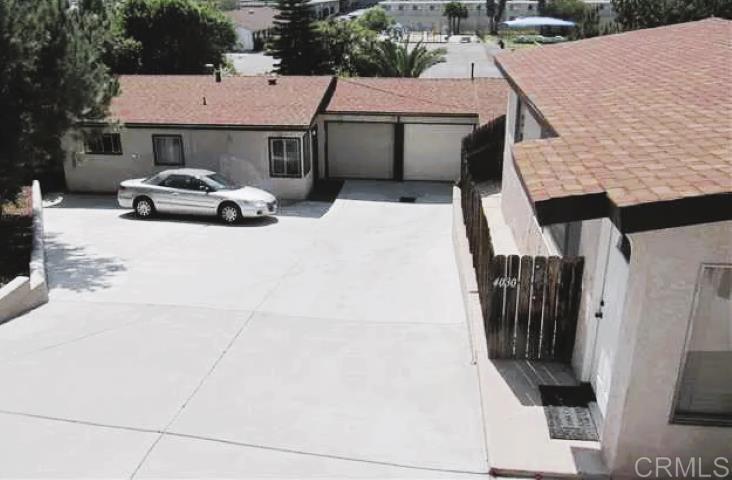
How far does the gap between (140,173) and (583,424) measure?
17.8m

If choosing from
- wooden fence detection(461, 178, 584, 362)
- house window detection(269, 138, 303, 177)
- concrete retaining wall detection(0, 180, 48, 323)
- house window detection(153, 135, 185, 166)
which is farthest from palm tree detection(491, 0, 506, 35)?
wooden fence detection(461, 178, 584, 362)

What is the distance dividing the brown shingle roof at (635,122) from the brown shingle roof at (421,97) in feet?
26.5

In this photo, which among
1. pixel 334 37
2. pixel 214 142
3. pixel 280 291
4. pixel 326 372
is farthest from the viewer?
pixel 334 37

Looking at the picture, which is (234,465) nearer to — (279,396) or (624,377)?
(279,396)

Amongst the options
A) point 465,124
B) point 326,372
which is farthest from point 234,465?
point 465,124

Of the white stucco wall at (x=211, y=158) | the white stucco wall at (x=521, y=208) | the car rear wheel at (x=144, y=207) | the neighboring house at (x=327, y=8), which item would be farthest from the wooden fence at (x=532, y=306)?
the neighboring house at (x=327, y=8)

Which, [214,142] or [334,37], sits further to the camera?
[334,37]

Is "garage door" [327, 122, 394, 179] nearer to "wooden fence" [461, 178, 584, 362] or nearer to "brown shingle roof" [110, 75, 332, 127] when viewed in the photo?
"brown shingle roof" [110, 75, 332, 127]

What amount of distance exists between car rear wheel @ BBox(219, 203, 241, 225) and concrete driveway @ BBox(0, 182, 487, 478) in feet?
8.22

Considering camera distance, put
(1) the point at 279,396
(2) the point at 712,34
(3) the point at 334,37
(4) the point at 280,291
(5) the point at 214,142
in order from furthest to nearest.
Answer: (3) the point at 334,37 → (5) the point at 214,142 → (2) the point at 712,34 → (4) the point at 280,291 → (1) the point at 279,396

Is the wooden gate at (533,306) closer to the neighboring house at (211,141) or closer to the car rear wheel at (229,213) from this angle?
the car rear wheel at (229,213)

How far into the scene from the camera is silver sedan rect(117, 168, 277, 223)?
1819cm

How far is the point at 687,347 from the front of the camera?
582 centimetres

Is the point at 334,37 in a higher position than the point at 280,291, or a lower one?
higher
